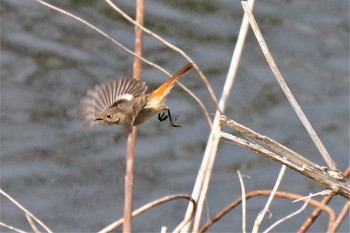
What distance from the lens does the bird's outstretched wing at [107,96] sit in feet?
10.6

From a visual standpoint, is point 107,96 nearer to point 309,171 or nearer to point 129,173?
point 129,173

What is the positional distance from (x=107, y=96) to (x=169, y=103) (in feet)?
6.62

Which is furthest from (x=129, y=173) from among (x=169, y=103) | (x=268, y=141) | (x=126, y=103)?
(x=169, y=103)

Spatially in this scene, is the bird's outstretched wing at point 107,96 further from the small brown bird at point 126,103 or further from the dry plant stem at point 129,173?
the dry plant stem at point 129,173

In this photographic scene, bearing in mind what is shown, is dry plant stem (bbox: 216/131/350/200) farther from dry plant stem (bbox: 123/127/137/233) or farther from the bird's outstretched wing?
the bird's outstretched wing

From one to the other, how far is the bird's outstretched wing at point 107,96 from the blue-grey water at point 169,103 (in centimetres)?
149

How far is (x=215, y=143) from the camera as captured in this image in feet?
10.8

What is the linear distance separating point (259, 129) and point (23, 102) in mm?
1209

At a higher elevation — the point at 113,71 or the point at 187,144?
the point at 113,71

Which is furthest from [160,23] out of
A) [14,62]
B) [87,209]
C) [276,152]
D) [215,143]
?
[276,152]

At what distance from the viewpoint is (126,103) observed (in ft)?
10.8

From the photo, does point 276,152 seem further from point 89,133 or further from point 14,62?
point 14,62

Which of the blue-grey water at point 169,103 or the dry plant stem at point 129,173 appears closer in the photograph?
the dry plant stem at point 129,173

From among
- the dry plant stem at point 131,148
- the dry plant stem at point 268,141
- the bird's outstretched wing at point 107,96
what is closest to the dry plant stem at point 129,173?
the dry plant stem at point 131,148
